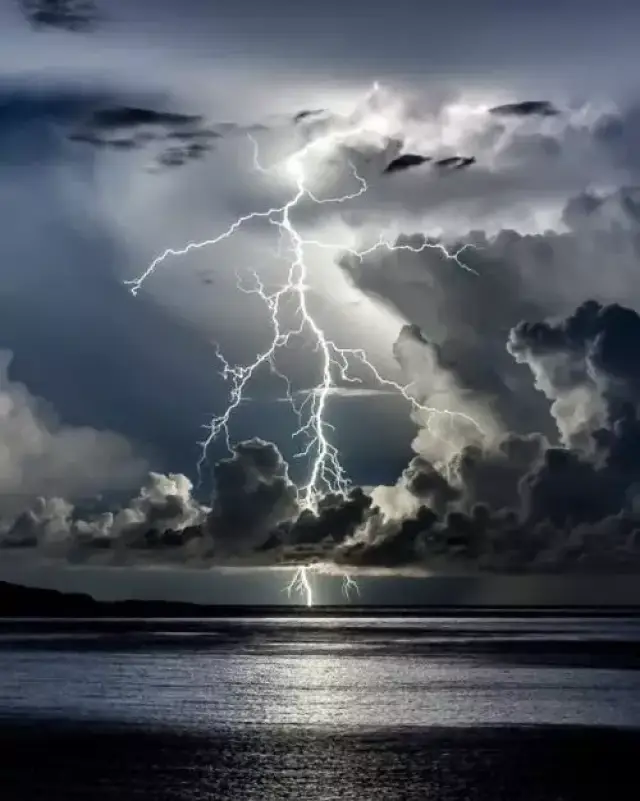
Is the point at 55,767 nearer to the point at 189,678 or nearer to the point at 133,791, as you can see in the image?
the point at 133,791

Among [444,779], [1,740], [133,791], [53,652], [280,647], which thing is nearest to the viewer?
[133,791]

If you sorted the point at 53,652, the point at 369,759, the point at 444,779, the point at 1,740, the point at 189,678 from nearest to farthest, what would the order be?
the point at 444,779 < the point at 369,759 < the point at 1,740 < the point at 189,678 < the point at 53,652

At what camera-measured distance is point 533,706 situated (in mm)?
64500

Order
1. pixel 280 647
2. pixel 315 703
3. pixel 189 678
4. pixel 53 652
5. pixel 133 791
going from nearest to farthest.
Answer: pixel 133 791 → pixel 315 703 → pixel 189 678 → pixel 53 652 → pixel 280 647

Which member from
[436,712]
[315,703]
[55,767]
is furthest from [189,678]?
[55,767]

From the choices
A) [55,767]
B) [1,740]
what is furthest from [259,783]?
[1,740]

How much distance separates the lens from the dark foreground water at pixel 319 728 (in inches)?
1563

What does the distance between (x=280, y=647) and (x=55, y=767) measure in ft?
320

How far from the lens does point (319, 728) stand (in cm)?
5534

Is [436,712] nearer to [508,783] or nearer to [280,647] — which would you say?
[508,783]

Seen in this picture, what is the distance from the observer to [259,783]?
39969 mm

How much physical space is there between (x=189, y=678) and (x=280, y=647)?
5225 centimetres

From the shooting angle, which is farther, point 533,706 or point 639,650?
point 639,650

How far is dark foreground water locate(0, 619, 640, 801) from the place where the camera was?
39688mm
